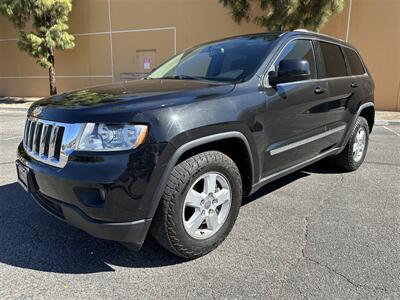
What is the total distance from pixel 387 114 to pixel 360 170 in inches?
324

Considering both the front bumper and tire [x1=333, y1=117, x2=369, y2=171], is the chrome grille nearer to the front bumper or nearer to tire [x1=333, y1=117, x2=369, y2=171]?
the front bumper

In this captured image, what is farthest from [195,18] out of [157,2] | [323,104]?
[323,104]

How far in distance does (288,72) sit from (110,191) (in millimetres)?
1891

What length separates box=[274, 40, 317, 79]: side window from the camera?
349 cm

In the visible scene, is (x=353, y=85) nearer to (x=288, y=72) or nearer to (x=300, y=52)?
(x=300, y=52)

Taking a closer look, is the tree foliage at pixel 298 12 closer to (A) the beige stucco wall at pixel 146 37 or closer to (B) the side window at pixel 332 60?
(A) the beige stucco wall at pixel 146 37

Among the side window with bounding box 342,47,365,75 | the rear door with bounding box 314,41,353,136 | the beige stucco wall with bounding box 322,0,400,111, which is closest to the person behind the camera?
the rear door with bounding box 314,41,353,136

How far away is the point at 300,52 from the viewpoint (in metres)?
3.77

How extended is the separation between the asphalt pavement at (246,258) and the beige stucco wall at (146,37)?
418 inches

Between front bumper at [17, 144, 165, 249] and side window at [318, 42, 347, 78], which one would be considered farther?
side window at [318, 42, 347, 78]

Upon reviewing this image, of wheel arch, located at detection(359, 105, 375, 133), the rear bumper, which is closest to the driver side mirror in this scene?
the rear bumper

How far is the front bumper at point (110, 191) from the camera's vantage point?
87.6 inches

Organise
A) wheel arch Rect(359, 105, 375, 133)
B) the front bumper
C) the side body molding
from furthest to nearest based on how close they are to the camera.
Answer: wheel arch Rect(359, 105, 375, 133)
the side body molding
the front bumper

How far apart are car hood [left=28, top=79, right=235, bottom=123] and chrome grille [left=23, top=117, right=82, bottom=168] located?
5 cm
